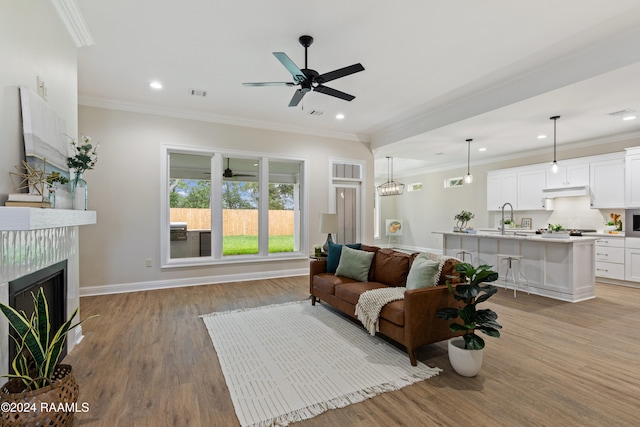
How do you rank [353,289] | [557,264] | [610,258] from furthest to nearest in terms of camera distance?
[610,258], [557,264], [353,289]

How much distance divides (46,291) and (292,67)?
285cm

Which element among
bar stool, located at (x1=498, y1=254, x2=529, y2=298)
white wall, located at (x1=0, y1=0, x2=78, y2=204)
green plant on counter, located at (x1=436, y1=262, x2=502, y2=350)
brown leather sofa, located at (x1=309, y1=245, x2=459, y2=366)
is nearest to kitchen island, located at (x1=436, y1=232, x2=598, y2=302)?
bar stool, located at (x1=498, y1=254, x2=529, y2=298)

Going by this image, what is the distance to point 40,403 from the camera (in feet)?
5.04

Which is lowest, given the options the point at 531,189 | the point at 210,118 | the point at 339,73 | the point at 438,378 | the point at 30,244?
the point at 438,378

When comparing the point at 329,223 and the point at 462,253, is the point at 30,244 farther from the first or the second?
the point at 462,253

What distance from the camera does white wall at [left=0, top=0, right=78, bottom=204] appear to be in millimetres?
1794

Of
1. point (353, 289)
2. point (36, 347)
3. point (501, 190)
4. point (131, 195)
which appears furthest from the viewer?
point (501, 190)

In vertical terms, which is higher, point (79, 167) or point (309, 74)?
point (309, 74)

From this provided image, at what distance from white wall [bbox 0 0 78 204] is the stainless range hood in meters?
8.44

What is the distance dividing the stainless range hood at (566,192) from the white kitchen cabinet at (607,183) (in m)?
0.12

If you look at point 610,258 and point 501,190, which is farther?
point 501,190

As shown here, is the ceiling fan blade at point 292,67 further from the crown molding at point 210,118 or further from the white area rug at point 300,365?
the crown molding at point 210,118

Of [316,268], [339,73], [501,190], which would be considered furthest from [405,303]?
[501,190]

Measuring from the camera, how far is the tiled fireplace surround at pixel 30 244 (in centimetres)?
155
